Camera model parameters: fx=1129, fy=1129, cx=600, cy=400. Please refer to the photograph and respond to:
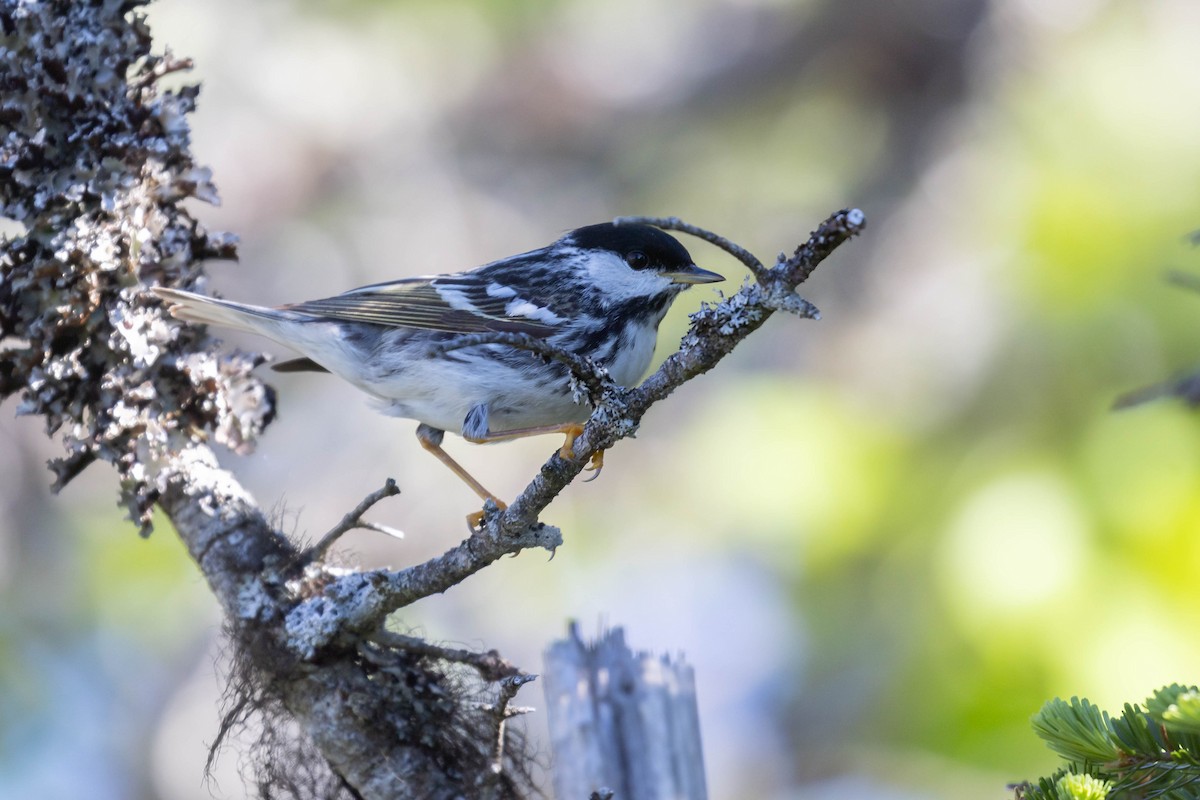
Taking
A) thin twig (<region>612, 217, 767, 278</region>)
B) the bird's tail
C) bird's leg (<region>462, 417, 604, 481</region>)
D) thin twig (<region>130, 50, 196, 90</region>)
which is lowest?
thin twig (<region>612, 217, 767, 278</region>)

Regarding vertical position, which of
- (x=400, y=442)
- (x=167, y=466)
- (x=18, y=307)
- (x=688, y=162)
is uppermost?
(x=688, y=162)

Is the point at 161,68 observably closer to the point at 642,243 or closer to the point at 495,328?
the point at 495,328

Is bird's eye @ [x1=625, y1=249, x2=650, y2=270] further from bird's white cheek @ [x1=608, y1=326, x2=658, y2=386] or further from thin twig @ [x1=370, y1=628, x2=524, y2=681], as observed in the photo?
thin twig @ [x1=370, y1=628, x2=524, y2=681]

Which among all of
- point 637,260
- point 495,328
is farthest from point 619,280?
point 495,328

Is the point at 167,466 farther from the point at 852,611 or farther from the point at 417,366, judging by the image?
the point at 852,611

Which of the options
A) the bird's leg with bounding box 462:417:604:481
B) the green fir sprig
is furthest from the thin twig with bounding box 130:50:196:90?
the green fir sprig

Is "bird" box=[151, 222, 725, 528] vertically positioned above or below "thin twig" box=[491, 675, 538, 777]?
above

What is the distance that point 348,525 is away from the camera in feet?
9.61

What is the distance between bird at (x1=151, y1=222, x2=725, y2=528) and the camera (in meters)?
3.67

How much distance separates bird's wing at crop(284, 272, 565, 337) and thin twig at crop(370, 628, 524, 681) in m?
1.23

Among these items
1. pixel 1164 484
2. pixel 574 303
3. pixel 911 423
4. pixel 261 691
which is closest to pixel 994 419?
pixel 911 423

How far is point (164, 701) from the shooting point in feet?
22.1

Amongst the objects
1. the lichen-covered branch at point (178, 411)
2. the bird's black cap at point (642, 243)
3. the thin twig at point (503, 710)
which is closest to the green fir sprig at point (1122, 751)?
the thin twig at point (503, 710)

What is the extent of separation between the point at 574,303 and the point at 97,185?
1504 millimetres
